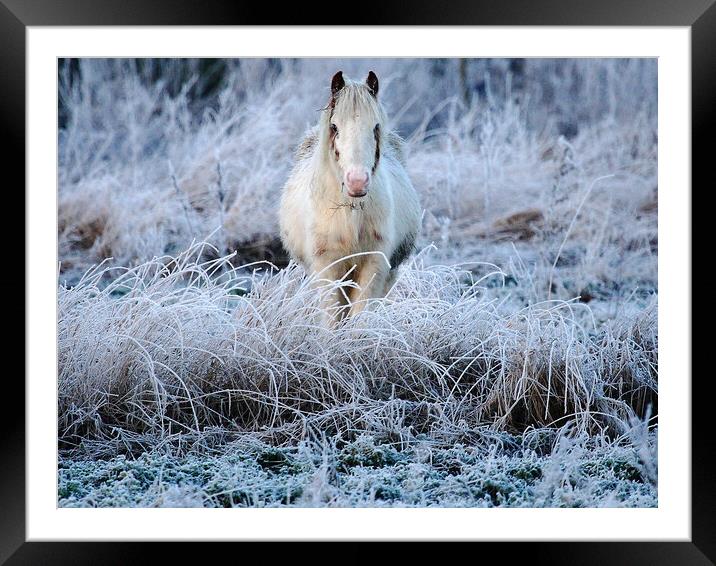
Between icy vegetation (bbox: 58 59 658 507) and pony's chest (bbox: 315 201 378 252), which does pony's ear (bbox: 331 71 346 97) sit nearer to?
pony's chest (bbox: 315 201 378 252)

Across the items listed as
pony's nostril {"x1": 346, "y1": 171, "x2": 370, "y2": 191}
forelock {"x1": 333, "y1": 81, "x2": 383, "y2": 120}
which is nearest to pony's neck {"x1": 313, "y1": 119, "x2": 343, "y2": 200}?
forelock {"x1": 333, "y1": 81, "x2": 383, "y2": 120}

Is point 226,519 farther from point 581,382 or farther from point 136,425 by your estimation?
point 581,382

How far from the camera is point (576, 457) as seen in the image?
396cm

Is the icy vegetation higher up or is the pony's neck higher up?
the pony's neck

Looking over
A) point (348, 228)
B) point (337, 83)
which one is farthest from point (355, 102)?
point (348, 228)

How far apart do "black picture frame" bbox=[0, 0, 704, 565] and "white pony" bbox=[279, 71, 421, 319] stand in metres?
0.70

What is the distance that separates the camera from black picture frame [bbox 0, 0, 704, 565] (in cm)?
326

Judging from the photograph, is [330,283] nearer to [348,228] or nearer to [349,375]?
[348,228]
